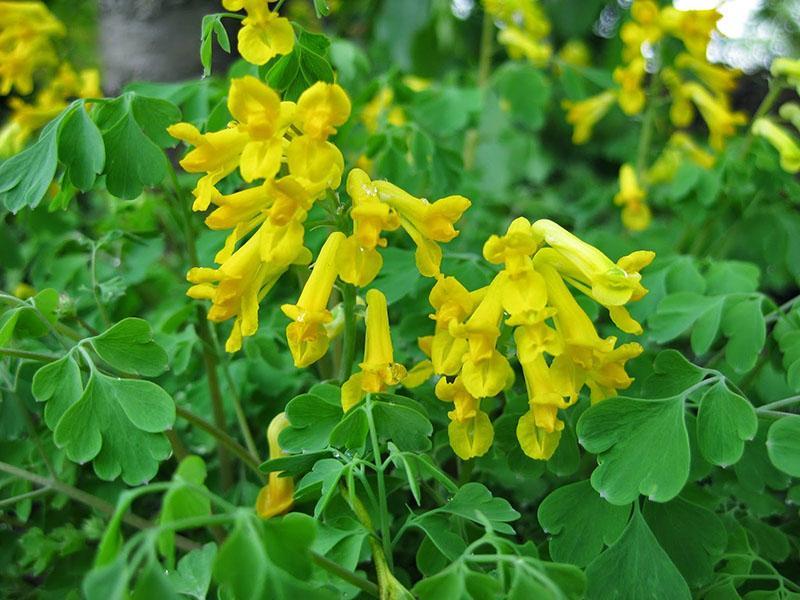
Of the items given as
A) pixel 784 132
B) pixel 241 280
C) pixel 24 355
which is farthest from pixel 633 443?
pixel 784 132

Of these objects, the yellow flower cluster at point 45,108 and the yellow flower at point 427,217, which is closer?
the yellow flower at point 427,217

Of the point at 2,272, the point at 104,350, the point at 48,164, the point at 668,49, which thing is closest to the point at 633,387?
the point at 104,350

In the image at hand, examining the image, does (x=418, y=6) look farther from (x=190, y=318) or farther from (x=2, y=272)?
(x=190, y=318)

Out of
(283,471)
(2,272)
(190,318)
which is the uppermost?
(283,471)

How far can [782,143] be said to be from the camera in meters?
1.34

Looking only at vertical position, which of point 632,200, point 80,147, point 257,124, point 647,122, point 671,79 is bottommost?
point 632,200

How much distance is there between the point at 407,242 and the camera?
3.87 ft

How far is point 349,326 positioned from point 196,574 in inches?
11.9

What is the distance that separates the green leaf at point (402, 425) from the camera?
77 cm

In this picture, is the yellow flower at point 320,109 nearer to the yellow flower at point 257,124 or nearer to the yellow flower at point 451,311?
the yellow flower at point 257,124

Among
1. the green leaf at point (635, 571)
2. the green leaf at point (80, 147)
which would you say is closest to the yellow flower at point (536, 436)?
the green leaf at point (635, 571)

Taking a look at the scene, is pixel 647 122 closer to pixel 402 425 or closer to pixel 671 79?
pixel 671 79

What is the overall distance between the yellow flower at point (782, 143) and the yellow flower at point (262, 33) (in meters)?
0.94

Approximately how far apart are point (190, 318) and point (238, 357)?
0.15 m
